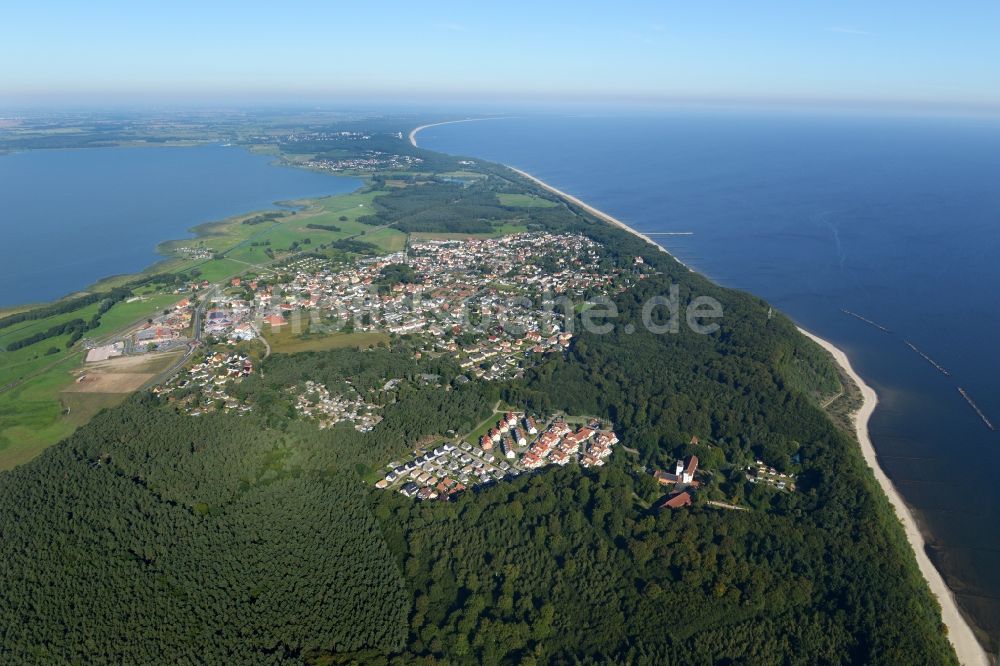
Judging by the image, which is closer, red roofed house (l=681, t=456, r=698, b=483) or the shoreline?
the shoreline

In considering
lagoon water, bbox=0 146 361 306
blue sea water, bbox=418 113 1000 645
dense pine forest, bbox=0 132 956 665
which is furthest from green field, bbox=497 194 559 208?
dense pine forest, bbox=0 132 956 665

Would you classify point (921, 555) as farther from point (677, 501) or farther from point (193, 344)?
point (193, 344)

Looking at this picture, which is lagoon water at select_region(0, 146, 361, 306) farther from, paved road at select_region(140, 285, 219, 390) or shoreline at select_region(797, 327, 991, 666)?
shoreline at select_region(797, 327, 991, 666)

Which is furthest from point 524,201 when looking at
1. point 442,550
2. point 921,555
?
point 442,550

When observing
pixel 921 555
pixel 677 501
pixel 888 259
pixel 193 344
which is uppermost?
pixel 888 259

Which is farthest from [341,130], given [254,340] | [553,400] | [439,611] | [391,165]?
[439,611]
